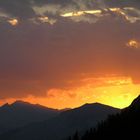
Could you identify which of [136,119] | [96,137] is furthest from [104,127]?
[136,119]

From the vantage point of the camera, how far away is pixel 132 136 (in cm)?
17575

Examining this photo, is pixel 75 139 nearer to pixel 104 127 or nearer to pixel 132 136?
pixel 104 127

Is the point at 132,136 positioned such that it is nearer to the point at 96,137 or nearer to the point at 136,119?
the point at 136,119

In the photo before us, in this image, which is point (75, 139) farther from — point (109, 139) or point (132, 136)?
point (132, 136)

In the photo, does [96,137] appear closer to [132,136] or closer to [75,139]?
[75,139]

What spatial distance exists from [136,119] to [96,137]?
21.4 metres

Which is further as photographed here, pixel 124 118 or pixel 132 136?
pixel 124 118

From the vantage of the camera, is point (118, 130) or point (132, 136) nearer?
point (132, 136)

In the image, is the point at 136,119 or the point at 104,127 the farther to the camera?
the point at 104,127

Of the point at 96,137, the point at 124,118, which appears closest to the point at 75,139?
the point at 96,137

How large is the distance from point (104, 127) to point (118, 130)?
511 inches

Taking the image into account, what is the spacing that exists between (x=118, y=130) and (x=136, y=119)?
30.7 feet

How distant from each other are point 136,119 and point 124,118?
505 inches

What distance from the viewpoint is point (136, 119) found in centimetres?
18600
